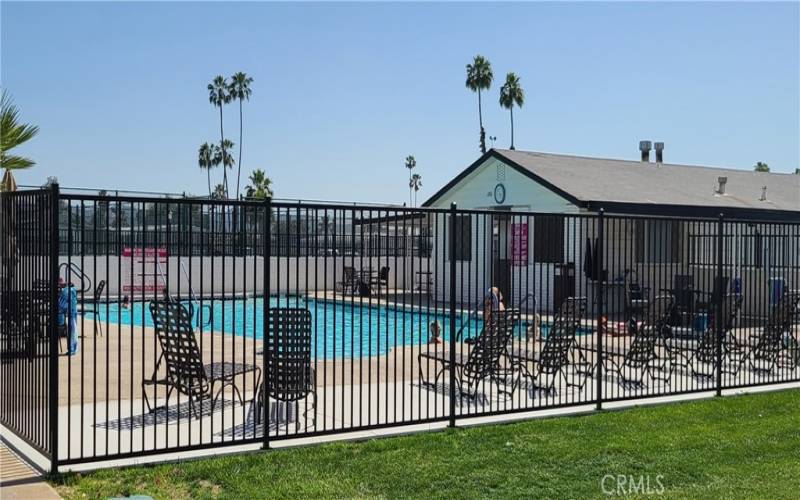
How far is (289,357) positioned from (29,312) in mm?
2343

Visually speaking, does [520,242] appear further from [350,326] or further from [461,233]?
[350,326]

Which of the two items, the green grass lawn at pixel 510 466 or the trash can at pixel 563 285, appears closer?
the green grass lawn at pixel 510 466

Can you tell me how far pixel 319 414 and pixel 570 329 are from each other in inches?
137

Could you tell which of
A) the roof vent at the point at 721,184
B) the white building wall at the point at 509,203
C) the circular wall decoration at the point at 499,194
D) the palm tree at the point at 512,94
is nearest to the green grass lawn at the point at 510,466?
the white building wall at the point at 509,203

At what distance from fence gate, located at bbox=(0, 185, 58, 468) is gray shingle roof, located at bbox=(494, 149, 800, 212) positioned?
15297mm

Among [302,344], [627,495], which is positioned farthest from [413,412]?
[627,495]

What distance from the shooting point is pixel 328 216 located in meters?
7.93

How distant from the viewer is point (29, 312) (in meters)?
6.88

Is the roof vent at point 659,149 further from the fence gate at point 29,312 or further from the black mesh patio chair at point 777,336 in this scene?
the fence gate at point 29,312

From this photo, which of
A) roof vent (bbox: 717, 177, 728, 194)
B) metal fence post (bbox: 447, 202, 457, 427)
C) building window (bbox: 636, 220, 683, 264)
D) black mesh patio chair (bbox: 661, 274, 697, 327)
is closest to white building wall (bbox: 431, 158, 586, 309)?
building window (bbox: 636, 220, 683, 264)

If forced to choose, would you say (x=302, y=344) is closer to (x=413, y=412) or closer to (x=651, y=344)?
(x=413, y=412)

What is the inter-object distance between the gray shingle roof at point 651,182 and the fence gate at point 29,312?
15.3 m

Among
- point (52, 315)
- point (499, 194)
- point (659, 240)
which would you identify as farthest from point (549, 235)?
point (499, 194)

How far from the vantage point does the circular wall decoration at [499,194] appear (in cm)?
2342
